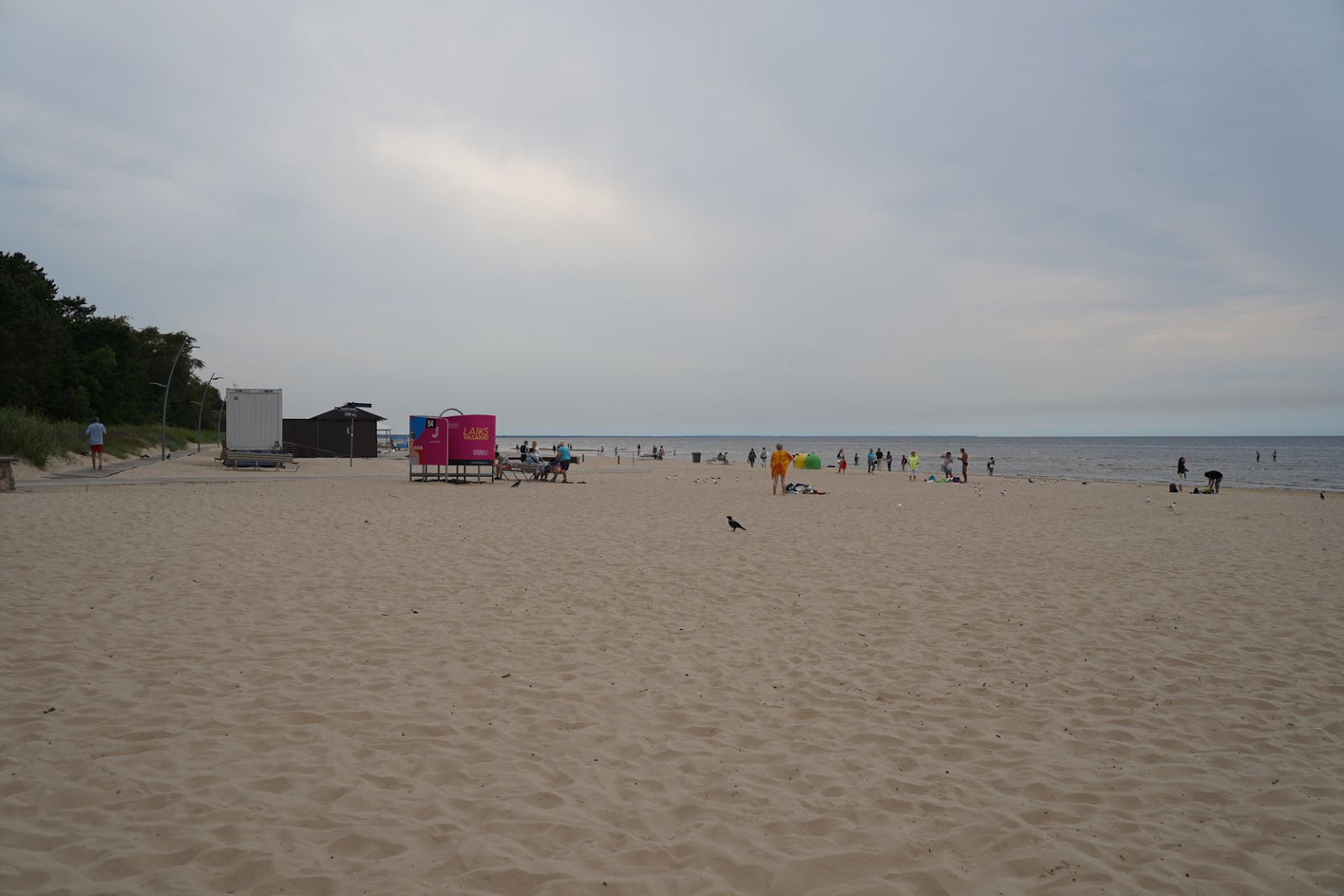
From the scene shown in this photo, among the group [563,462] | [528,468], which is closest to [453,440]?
[528,468]

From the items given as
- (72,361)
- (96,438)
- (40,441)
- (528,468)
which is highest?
(72,361)

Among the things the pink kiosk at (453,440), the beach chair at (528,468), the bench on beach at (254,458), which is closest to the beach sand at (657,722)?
the pink kiosk at (453,440)

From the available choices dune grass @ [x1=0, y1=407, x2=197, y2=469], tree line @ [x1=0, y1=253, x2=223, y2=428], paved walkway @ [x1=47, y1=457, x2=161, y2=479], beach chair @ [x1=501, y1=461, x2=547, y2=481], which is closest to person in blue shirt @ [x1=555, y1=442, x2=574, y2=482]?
beach chair @ [x1=501, y1=461, x2=547, y2=481]

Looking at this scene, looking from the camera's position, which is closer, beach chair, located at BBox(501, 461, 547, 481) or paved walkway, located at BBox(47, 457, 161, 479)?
paved walkway, located at BBox(47, 457, 161, 479)

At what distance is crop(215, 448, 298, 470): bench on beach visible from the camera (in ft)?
98.3

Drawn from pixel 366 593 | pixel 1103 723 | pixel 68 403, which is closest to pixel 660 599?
pixel 366 593

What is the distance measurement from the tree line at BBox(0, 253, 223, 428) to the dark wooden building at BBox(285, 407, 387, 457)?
7150mm

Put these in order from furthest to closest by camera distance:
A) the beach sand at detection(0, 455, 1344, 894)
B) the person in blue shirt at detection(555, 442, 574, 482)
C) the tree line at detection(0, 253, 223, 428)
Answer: the tree line at detection(0, 253, 223, 428), the person in blue shirt at detection(555, 442, 574, 482), the beach sand at detection(0, 455, 1344, 894)

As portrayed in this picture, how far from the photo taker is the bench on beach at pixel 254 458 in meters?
30.0

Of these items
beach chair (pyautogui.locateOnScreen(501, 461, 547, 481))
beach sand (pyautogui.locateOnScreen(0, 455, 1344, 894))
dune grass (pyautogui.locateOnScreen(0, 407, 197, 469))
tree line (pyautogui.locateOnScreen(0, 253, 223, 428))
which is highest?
tree line (pyautogui.locateOnScreen(0, 253, 223, 428))

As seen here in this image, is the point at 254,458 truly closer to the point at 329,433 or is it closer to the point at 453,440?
the point at 453,440

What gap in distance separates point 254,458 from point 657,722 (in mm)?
30578

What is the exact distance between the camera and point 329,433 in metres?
45.2

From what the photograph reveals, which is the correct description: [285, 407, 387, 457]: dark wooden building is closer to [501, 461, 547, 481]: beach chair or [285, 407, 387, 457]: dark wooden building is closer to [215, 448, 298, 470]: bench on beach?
[215, 448, 298, 470]: bench on beach
